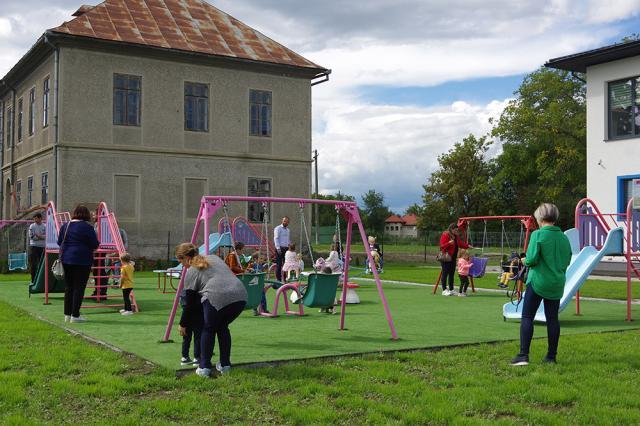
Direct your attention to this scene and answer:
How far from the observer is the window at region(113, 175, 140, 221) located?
29359mm

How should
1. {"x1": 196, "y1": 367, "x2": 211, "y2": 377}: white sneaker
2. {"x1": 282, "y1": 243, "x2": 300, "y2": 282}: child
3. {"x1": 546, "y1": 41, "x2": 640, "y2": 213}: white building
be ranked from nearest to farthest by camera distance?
{"x1": 196, "y1": 367, "x2": 211, "y2": 377}: white sneaker, {"x1": 282, "y1": 243, "x2": 300, "y2": 282}: child, {"x1": 546, "y1": 41, "x2": 640, "y2": 213}: white building

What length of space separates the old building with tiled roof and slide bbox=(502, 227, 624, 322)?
19.6 metres

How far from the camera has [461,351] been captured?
9.17 m

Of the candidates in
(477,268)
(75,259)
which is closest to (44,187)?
(477,268)

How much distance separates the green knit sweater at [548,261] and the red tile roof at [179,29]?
77.2ft

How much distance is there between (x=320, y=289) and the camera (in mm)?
11602

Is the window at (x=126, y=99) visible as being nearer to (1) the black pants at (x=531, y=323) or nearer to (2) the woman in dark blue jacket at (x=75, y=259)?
(2) the woman in dark blue jacket at (x=75, y=259)

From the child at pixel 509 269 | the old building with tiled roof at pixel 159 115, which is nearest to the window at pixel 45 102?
the old building with tiled roof at pixel 159 115

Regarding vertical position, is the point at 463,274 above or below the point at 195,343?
above

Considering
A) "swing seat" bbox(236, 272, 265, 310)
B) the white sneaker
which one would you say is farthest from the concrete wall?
the white sneaker

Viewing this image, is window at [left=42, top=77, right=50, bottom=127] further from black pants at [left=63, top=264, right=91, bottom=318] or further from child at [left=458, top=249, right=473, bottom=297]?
black pants at [left=63, top=264, right=91, bottom=318]

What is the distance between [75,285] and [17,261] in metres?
13.1

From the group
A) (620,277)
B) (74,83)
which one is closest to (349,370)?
(620,277)

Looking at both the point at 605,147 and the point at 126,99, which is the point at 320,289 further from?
the point at 126,99
